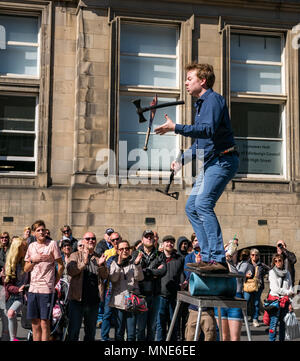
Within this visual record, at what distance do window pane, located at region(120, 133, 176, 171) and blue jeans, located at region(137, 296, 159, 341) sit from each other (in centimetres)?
692

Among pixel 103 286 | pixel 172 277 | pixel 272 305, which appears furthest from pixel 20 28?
pixel 272 305

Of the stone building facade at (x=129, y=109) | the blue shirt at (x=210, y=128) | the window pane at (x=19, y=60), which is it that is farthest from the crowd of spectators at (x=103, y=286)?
the window pane at (x=19, y=60)

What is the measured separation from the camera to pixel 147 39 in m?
18.4

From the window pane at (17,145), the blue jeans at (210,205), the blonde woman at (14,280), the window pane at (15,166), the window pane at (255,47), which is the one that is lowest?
the blonde woman at (14,280)

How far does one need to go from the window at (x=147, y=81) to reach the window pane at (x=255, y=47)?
71.5 inches

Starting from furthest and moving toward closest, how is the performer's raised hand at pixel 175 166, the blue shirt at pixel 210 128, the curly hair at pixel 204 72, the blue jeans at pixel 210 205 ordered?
the performer's raised hand at pixel 175 166
the curly hair at pixel 204 72
the blue jeans at pixel 210 205
the blue shirt at pixel 210 128

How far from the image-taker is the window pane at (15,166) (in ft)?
58.2

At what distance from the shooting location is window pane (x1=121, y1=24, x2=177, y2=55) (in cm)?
1828

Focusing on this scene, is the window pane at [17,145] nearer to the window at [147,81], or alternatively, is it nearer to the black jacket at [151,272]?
the window at [147,81]

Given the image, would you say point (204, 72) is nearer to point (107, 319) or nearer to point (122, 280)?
point (122, 280)

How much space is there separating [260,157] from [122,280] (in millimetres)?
9245

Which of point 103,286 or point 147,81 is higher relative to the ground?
point 147,81

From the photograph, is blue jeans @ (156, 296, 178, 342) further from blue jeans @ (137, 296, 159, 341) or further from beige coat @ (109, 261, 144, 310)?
beige coat @ (109, 261, 144, 310)

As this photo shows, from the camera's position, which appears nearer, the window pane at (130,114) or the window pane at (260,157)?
the window pane at (130,114)
